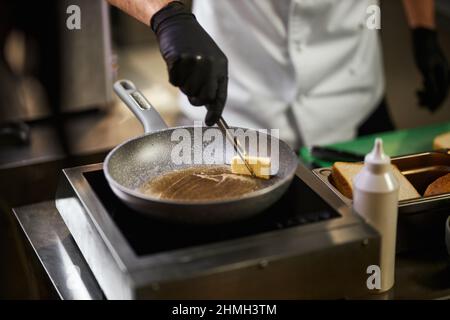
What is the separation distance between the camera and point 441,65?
94.8 inches

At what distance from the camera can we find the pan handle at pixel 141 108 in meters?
1.57

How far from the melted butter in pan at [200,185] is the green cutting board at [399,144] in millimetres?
721

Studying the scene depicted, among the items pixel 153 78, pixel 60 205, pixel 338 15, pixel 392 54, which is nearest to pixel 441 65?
pixel 338 15

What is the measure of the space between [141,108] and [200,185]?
0.97 ft

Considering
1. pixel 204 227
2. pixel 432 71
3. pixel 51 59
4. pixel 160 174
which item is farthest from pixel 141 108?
pixel 51 59

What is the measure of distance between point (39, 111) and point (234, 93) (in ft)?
3.67

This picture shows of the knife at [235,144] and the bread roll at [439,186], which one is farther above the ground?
the knife at [235,144]

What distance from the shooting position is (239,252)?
3.96 ft

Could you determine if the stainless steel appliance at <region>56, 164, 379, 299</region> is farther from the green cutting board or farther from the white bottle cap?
the green cutting board

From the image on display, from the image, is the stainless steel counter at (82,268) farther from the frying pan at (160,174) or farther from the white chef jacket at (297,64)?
the white chef jacket at (297,64)

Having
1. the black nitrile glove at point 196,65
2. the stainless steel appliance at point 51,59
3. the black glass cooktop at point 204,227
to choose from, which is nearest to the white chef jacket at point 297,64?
the stainless steel appliance at point 51,59

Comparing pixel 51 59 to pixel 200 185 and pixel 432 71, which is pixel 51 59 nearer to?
pixel 432 71
